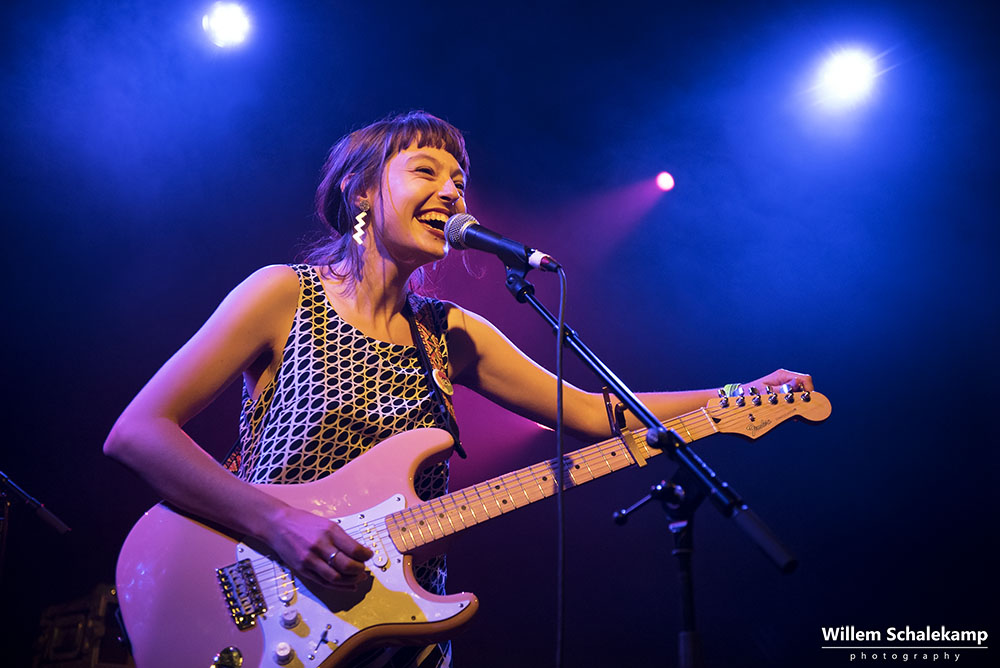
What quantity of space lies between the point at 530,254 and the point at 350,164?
123 centimetres

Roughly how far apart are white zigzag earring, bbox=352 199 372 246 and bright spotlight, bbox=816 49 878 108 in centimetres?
324

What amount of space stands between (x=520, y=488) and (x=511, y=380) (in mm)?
697

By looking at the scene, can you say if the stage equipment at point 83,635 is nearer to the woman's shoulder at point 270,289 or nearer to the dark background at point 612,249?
the dark background at point 612,249

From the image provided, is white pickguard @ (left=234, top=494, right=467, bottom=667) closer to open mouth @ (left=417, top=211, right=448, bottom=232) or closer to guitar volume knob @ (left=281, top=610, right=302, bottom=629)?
guitar volume knob @ (left=281, top=610, right=302, bottom=629)

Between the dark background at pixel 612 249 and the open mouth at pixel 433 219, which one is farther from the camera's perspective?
the dark background at pixel 612 249

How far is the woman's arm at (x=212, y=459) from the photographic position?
5.74 ft

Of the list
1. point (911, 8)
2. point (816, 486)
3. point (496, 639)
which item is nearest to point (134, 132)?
point (496, 639)

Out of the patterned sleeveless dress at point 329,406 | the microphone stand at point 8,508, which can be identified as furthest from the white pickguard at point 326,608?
the microphone stand at point 8,508

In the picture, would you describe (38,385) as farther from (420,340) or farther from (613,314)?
(613,314)

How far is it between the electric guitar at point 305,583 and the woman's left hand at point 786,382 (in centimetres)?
54

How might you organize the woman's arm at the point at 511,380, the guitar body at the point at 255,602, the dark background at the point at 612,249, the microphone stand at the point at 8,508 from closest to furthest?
the guitar body at the point at 255,602 < the woman's arm at the point at 511,380 < the microphone stand at the point at 8,508 < the dark background at the point at 612,249

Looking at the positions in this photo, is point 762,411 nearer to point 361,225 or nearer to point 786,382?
point 786,382

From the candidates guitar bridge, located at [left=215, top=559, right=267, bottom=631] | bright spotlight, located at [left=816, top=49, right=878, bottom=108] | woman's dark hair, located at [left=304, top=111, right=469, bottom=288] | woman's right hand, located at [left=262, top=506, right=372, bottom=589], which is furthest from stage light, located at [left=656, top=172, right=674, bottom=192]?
guitar bridge, located at [left=215, top=559, right=267, bottom=631]

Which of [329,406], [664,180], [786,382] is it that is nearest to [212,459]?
[329,406]
